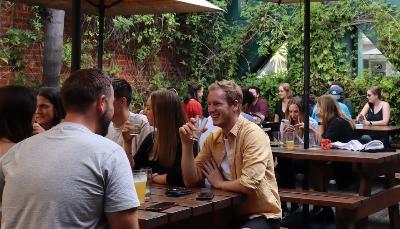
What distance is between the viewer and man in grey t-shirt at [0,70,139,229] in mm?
2174

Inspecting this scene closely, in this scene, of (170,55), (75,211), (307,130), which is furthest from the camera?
(170,55)

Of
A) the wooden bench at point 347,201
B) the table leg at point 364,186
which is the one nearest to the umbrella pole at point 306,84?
the wooden bench at point 347,201

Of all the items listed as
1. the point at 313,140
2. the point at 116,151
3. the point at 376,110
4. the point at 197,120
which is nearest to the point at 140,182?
the point at 197,120

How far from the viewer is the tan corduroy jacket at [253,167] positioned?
A: 359 centimetres

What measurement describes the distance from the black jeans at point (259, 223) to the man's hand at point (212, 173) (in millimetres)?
258

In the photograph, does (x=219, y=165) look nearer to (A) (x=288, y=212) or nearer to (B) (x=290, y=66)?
(A) (x=288, y=212)

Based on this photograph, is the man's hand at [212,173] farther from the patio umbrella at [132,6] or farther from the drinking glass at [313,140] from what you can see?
the drinking glass at [313,140]

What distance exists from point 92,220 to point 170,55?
1130 centimetres

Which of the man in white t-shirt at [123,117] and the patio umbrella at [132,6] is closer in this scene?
the man in white t-shirt at [123,117]

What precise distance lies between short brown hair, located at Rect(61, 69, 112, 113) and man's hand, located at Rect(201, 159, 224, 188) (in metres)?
1.56

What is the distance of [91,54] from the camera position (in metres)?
11.4

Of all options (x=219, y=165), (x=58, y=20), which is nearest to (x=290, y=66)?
(x=58, y=20)

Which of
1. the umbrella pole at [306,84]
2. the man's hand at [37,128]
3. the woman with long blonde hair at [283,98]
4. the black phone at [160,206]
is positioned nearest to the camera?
Answer: the black phone at [160,206]

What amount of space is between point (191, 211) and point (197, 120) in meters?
0.71
